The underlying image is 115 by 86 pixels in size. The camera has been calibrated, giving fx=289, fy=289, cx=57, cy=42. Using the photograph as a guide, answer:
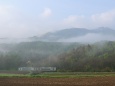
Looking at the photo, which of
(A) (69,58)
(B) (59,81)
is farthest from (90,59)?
(B) (59,81)

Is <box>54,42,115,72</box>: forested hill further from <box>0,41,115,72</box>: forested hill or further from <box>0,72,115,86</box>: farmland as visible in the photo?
<box>0,72,115,86</box>: farmland

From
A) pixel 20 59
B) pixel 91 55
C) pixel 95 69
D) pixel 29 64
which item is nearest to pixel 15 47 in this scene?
pixel 20 59

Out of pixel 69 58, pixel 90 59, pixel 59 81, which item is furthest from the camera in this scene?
pixel 69 58

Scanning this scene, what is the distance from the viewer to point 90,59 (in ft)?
229

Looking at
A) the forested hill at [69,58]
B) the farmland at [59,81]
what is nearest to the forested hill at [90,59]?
the forested hill at [69,58]

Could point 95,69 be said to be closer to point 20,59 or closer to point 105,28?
point 20,59

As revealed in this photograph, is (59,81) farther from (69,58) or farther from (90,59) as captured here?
(69,58)

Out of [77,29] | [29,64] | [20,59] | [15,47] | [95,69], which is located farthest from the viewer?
[77,29]

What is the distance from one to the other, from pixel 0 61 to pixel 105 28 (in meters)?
108

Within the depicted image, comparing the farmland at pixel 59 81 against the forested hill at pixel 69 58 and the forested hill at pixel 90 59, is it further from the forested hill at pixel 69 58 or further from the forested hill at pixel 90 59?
the forested hill at pixel 69 58

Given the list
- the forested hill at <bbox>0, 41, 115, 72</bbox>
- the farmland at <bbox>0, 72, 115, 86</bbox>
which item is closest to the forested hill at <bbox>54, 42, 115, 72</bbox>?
the forested hill at <bbox>0, 41, 115, 72</bbox>

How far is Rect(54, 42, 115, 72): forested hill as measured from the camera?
2545 inches

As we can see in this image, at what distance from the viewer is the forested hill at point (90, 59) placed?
64.7 metres

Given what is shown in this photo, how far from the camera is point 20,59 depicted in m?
74.0
